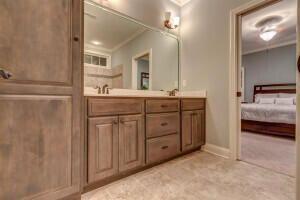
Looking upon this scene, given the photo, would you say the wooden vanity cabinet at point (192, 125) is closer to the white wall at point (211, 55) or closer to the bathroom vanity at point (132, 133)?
the bathroom vanity at point (132, 133)

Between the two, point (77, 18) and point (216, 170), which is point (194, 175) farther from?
point (77, 18)

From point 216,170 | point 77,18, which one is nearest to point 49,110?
point 77,18

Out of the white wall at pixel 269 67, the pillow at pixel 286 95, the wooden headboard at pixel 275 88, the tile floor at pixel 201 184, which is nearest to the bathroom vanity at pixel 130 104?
the tile floor at pixel 201 184

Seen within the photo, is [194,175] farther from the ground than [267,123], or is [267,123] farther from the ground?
[267,123]

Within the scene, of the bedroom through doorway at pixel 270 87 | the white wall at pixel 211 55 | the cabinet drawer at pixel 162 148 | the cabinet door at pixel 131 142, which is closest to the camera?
the cabinet door at pixel 131 142

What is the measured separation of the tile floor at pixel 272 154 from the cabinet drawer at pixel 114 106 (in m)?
1.71

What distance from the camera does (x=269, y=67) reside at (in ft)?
19.2

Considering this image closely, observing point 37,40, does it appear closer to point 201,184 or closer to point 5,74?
point 5,74

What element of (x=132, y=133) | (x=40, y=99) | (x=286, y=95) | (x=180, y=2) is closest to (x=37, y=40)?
(x=40, y=99)

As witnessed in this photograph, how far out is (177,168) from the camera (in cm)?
190

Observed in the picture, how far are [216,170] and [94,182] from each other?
1.36 m

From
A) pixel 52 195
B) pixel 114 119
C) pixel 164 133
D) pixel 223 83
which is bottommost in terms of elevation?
pixel 52 195

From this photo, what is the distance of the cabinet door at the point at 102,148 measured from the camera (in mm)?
1387

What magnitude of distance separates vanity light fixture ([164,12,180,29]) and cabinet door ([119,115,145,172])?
1.82 metres
